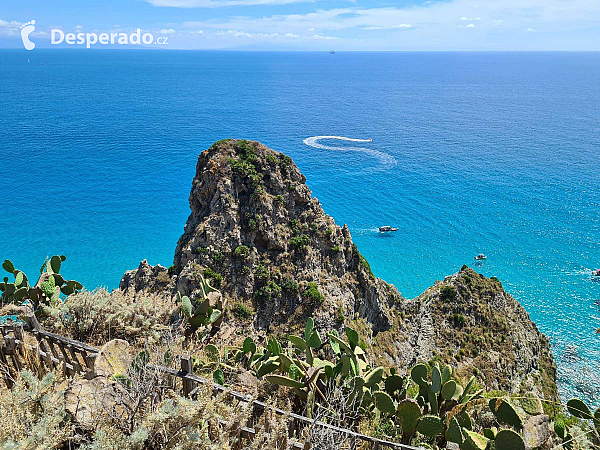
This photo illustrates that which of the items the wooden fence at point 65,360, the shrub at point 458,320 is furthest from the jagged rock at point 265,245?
the wooden fence at point 65,360

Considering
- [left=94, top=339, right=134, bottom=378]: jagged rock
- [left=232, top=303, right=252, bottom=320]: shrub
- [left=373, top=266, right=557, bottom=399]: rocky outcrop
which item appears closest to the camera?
[left=94, top=339, right=134, bottom=378]: jagged rock

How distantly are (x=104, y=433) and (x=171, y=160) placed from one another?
73.1 metres

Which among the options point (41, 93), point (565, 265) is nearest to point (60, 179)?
point (565, 265)

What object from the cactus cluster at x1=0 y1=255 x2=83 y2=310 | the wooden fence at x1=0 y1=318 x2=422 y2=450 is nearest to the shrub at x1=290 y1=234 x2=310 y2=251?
the cactus cluster at x1=0 y1=255 x2=83 y2=310

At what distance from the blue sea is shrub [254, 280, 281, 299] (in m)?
23.1

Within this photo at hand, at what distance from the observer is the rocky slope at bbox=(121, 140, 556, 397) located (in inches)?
795

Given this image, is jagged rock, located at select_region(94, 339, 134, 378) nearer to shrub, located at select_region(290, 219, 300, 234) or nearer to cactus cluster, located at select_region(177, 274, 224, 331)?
cactus cluster, located at select_region(177, 274, 224, 331)

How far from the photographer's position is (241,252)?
66.8 feet

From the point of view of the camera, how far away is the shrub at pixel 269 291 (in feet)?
66.2

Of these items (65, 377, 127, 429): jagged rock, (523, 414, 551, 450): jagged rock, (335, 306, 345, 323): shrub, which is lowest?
(335, 306, 345, 323): shrub

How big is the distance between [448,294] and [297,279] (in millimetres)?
11949

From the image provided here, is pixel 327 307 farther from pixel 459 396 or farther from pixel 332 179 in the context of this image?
pixel 332 179

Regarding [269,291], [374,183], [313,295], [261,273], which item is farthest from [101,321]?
[374,183]

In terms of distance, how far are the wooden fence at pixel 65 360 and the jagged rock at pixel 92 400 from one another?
618 millimetres
